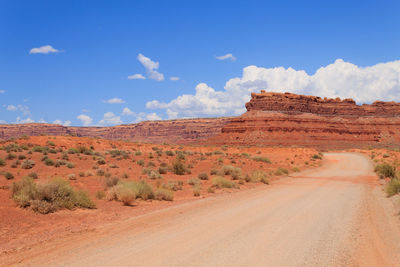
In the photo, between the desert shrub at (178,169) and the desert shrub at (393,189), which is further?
the desert shrub at (178,169)

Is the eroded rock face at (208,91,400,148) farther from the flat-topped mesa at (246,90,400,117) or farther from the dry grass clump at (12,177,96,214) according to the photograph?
the dry grass clump at (12,177,96,214)

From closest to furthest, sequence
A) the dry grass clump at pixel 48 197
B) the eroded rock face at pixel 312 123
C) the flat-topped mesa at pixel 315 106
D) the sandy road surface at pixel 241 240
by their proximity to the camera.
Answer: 1. the sandy road surface at pixel 241 240
2. the dry grass clump at pixel 48 197
3. the eroded rock face at pixel 312 123
4. the flat-topped mesa at pixel 315 106

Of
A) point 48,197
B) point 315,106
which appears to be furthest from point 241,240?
point 315,106

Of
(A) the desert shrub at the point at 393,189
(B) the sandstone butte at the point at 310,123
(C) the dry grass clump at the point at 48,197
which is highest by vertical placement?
(B) the sandstone butte at the point at 310,123

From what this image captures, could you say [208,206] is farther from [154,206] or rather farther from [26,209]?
[26,209]

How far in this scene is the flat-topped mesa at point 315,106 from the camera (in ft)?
345

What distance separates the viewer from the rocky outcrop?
14175 centimetres

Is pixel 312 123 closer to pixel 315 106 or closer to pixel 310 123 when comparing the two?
pixel 310 123

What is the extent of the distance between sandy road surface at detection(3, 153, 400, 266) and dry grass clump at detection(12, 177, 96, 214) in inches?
102

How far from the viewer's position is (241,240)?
6.64 metres

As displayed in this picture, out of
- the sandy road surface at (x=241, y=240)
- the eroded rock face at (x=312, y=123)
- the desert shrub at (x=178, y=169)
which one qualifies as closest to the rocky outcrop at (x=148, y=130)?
the eroded rock face at (x=312, y=123)

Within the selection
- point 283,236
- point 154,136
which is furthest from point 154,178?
point 154,136

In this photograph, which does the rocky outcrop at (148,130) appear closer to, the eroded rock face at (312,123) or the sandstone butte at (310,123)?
the sandstone butte at (310,123)

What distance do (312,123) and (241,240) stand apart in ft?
319
